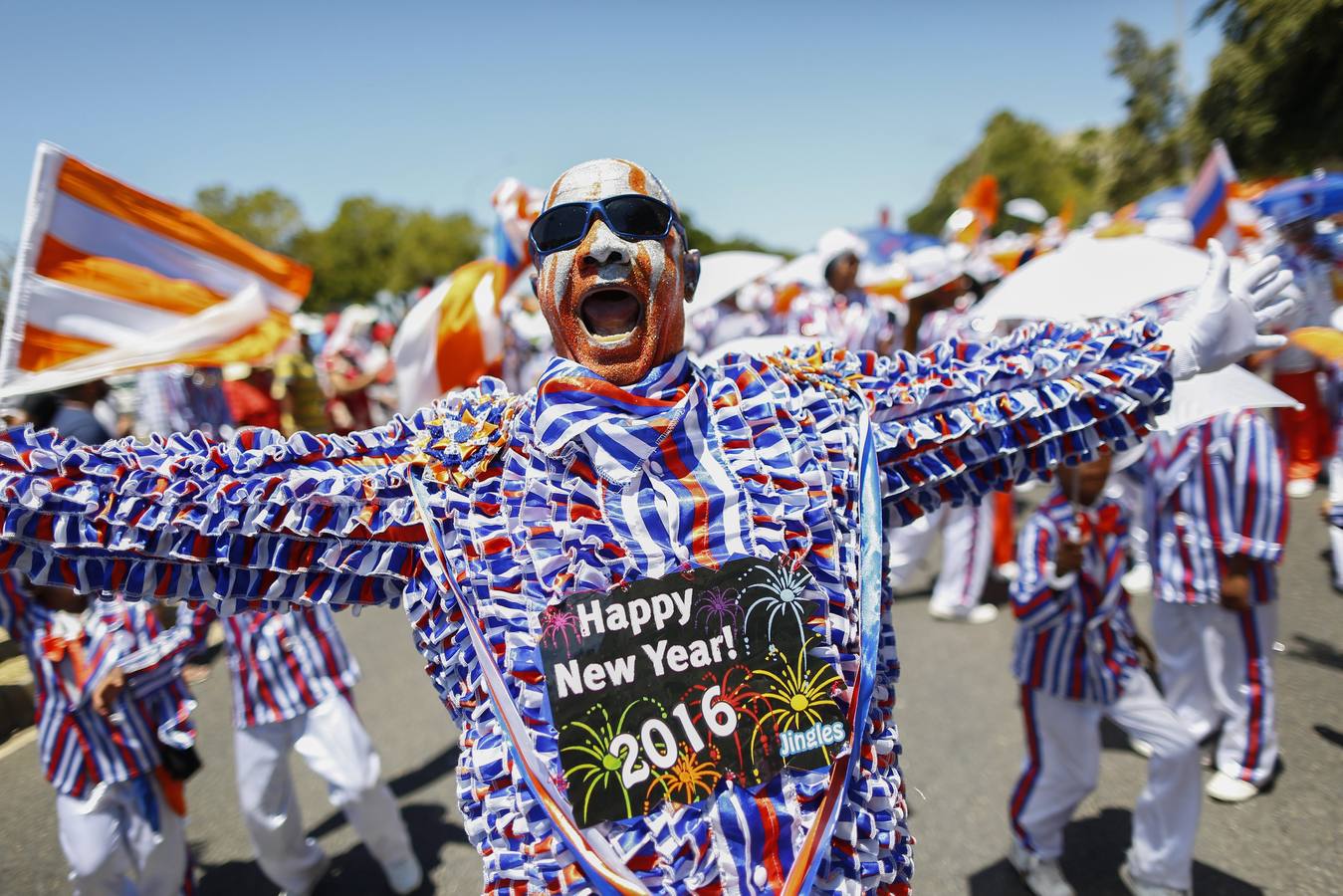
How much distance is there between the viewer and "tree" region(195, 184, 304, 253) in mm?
34625

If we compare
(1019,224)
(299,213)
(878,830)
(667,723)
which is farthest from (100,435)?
(299,213)

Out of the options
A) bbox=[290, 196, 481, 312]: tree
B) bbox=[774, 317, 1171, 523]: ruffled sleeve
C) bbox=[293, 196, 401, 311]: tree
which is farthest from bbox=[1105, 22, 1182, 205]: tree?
bbox=[293, 196, 401, 311]: tree

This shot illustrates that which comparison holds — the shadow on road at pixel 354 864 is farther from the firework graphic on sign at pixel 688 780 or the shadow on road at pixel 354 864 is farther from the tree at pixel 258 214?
the tree at pixel 258 214

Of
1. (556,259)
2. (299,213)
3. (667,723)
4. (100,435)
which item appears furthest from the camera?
(299,213)

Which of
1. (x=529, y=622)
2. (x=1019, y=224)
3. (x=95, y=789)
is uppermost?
(x=1019, y=224)

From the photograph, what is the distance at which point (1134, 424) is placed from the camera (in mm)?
1696

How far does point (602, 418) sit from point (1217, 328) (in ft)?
4.30

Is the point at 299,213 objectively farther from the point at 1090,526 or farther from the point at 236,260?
the point at 1090,526

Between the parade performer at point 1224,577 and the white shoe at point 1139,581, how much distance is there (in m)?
1.98

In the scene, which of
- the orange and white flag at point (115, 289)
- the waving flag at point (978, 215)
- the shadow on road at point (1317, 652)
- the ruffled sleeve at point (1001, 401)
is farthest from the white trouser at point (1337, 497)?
the waving flag at point (978, 215)

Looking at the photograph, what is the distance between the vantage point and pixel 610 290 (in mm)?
1479

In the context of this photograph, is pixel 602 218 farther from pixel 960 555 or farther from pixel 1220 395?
pixel 960 555

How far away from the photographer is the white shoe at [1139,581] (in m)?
5.36

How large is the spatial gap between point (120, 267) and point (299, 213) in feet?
124
